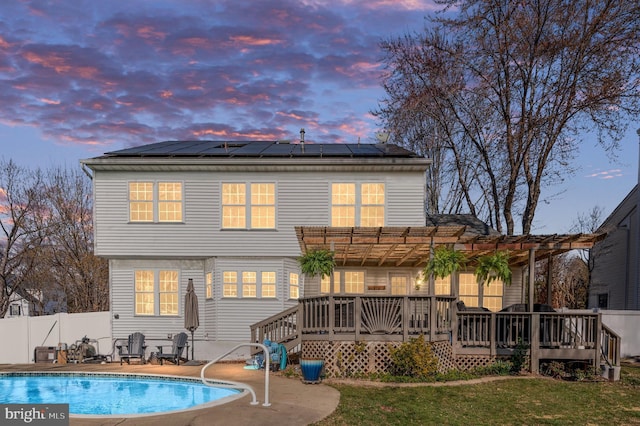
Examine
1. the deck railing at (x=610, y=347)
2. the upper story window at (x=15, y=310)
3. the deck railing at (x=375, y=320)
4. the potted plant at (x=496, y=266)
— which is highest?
the potted plant at (x=496, y=266)

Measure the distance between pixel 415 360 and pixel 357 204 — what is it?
693 centimetres

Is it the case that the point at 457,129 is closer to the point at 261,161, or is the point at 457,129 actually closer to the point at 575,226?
the point at 261,161

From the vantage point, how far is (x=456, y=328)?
523 inches

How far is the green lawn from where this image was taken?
8.84 m

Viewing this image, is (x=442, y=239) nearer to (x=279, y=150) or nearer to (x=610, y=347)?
(x=610, y=347)

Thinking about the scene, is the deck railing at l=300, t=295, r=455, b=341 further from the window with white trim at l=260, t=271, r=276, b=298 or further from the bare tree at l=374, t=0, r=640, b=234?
the bare tree at l=374, t=0, r=640, b=234

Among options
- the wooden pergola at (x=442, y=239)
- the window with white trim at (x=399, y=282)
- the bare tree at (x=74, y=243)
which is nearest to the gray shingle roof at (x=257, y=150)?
the window with white trim at (x=399, y=282)

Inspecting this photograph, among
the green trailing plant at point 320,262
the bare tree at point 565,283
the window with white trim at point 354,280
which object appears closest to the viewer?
the green trailing plant at point 320,262

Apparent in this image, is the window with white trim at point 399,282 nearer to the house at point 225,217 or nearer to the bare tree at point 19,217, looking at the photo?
the house at point 225,217

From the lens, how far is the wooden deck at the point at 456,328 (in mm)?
12695

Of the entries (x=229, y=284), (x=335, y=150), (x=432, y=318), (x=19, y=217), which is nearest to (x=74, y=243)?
(x=19, y=217)

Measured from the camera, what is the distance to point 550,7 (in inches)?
766

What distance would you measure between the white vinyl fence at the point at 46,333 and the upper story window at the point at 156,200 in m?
4.44

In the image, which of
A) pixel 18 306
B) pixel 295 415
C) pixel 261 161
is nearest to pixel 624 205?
pixel 261 161
